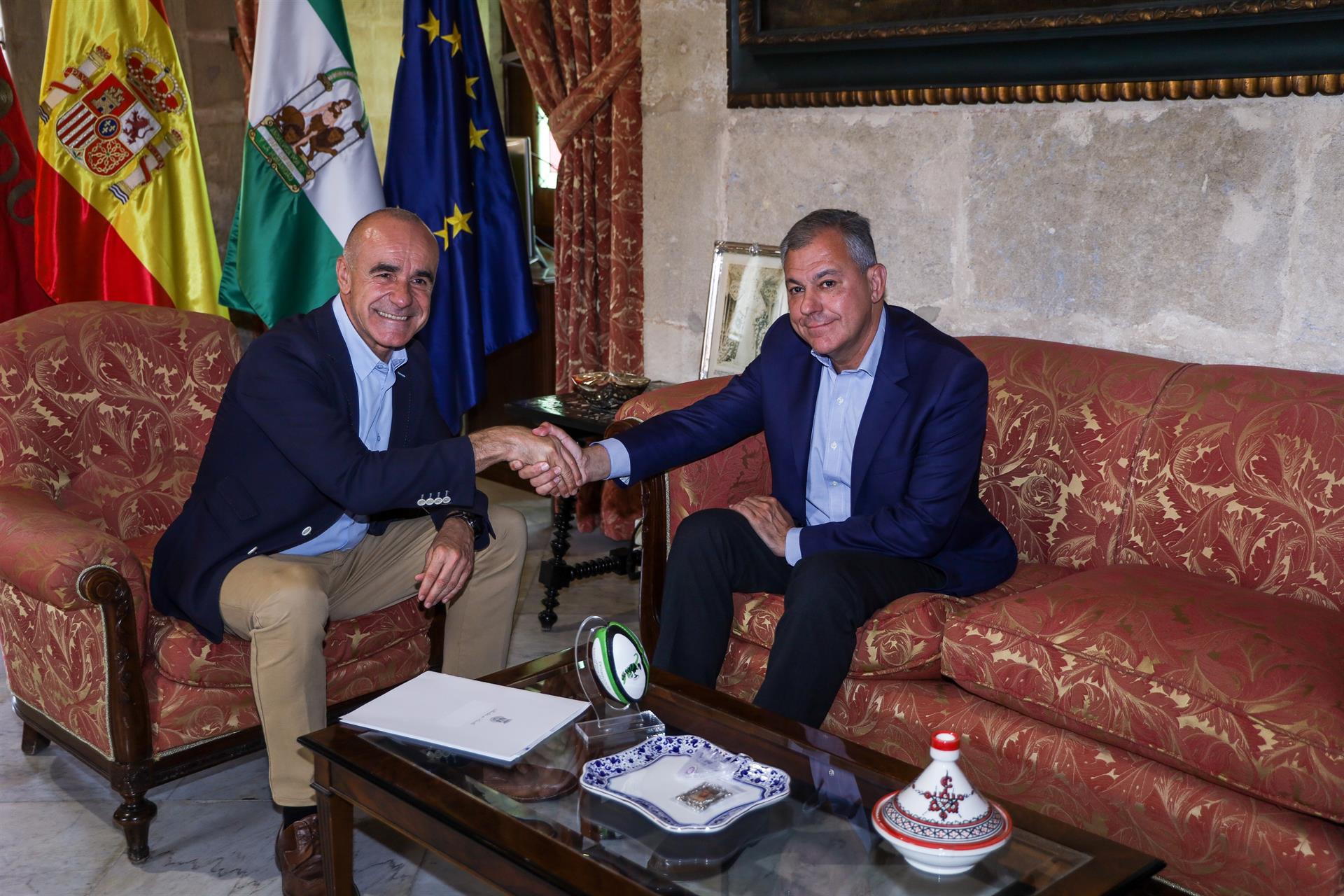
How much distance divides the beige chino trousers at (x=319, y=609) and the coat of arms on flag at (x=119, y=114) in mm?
2077

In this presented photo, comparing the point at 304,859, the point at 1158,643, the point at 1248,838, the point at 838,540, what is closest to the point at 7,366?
the point at 304,859

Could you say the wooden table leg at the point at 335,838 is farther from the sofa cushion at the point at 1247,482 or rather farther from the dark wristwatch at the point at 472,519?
the sofa cushion at the point at 1247,482

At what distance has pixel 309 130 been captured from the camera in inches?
159

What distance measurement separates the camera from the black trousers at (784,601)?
2395 millimetres

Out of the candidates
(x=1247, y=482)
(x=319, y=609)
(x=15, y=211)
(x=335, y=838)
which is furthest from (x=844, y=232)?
(x=15, y=211)

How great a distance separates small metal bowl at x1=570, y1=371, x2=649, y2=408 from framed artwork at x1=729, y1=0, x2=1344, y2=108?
37.0 inches

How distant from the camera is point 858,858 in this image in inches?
63.4

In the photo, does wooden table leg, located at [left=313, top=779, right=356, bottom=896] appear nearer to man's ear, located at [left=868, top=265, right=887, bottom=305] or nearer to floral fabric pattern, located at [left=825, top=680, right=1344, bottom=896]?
floral fabric pattern, located at [left=825, top=680, right=1344, bottom=896]

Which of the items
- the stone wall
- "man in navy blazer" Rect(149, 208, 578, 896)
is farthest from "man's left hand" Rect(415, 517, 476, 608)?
the stone wall

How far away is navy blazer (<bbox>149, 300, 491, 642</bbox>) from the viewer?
2.46 meters

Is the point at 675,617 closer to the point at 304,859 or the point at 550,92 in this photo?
the point at 304,859

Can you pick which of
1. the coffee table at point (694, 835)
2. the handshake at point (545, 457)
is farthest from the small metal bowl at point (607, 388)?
the coffee table at point (694, 835)

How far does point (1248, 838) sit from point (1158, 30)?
179cm

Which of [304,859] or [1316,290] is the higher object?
[1316,290]
